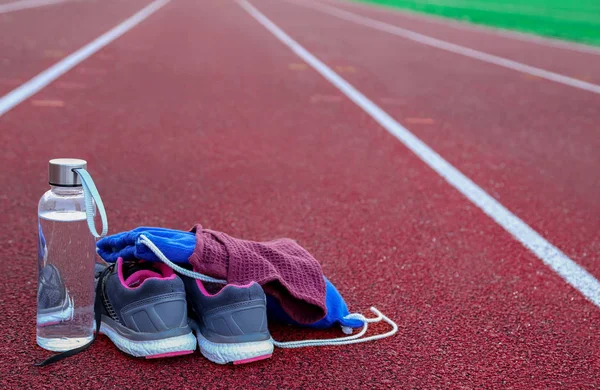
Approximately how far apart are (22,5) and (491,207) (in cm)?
1522

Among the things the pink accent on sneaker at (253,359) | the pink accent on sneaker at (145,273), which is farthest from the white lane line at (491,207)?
the pink accent on sneaker at (145,273)

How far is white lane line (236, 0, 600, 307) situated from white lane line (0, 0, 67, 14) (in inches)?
384

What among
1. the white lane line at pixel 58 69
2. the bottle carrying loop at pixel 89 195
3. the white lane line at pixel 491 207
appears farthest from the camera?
the white lane line at pixel 58 69

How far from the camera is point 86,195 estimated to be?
8.11 ft

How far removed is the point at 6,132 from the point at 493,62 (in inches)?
344

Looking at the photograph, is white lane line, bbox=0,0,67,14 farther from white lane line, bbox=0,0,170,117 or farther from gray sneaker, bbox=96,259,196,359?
gray sneaker, bbox=96,259,196,359

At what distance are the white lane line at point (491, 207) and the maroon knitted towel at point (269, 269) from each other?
134 cm

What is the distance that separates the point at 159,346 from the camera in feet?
8.28

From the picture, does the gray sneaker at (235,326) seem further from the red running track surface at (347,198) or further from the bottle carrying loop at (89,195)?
the bottle carrying loop at (89,195)

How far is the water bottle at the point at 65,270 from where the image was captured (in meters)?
2.61

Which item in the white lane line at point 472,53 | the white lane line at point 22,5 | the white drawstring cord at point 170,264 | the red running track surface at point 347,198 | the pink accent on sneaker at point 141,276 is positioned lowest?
the white lane line at point 22,5

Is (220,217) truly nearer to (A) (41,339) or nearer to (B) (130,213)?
(B) (130,213)

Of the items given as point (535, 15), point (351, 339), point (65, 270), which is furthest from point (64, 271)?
point (535, 15)

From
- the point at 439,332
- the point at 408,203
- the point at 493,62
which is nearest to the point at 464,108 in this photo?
the point at 408,203
